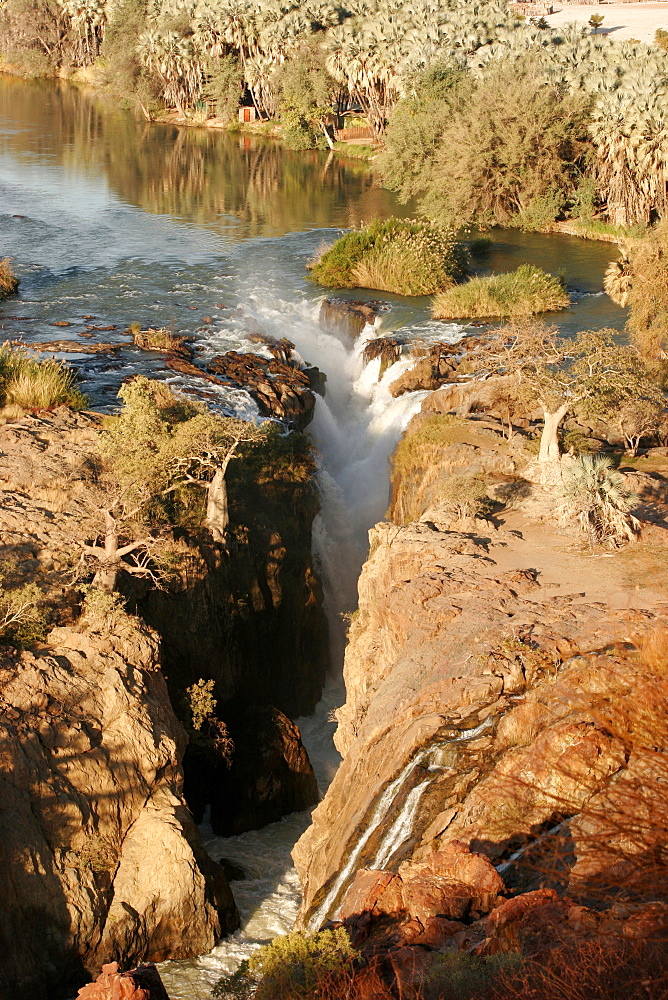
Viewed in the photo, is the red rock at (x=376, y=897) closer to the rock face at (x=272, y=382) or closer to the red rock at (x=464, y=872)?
the red rock at (x=464, y=872)

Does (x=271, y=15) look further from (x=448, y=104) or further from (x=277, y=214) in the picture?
(x=277, y=214)

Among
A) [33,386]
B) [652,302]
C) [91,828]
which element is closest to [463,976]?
[91,828]

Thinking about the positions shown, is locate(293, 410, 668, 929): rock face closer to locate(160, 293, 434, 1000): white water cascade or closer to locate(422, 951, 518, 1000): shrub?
locate(160, 293, 434, 1000): white water cascade

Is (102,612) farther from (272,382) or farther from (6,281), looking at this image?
(6,281)

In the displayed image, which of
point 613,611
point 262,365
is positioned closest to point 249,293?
point 262,365

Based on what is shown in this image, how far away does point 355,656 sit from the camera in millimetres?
15281

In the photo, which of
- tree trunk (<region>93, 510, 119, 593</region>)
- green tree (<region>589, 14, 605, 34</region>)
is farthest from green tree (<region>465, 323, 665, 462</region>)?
green tree (<region>589, 14, 605, 34</region>)

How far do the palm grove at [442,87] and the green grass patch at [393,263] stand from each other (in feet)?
25.7

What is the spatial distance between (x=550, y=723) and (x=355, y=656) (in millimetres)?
5049

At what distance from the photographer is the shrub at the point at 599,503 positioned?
15.7 metres

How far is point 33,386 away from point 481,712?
13622mm

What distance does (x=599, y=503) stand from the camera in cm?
1584

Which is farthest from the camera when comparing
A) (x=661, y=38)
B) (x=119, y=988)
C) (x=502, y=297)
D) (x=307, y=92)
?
(x=661, y=38)

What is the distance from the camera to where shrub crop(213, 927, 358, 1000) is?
A: 317 inches
